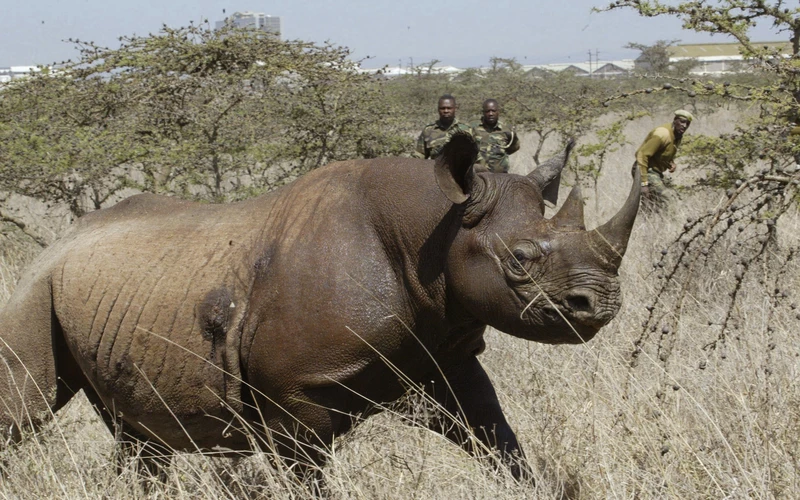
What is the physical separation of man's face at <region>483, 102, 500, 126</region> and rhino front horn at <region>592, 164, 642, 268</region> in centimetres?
735

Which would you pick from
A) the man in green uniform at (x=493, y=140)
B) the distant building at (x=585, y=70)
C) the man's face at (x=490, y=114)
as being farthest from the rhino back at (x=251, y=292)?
the distant building at (x=585, y=70)

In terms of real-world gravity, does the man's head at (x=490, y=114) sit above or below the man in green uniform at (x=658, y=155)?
above

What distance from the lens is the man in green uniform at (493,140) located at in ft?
33.5

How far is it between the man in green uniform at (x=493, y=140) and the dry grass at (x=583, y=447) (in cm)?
412

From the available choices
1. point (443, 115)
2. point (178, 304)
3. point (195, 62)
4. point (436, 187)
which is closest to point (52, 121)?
point (195, 62)

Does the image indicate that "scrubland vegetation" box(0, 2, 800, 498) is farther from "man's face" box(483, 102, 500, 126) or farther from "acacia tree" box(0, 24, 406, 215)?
"man's face" box(483, 102, 500, 126)

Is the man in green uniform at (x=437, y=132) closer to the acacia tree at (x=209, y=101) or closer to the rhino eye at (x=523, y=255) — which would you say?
the acacia tree at (x=209, y=101)

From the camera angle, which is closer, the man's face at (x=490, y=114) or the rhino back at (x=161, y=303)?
the rhino back at (x=161, y=303)

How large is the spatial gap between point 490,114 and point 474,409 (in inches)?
274

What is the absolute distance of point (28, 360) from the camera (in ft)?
15.7

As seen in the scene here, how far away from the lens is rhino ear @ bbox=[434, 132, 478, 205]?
3891 mm

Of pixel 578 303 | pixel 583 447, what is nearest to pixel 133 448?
pixel 583 447

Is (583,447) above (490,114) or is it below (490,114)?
below

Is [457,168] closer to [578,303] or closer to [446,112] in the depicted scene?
[578,303]
